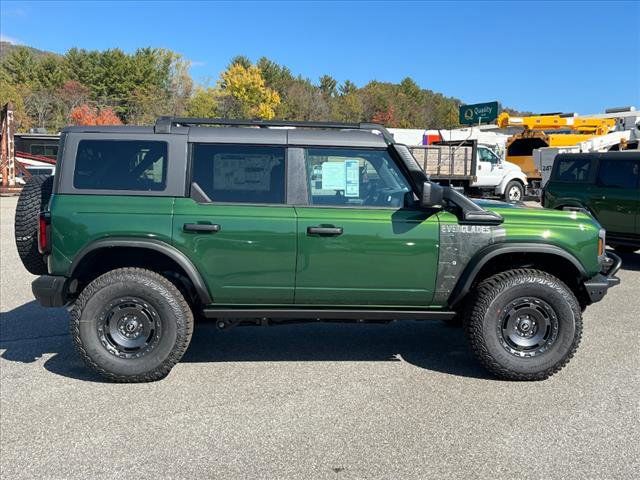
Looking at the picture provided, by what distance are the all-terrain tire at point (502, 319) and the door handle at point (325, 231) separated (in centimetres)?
125

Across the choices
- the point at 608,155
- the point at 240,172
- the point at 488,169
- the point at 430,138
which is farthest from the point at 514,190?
the point at 240,172

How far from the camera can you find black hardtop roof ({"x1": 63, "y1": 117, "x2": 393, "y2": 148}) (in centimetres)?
427

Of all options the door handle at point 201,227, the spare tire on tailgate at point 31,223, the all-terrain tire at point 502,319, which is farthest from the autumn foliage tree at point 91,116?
the all-terrain tire at point 502,319

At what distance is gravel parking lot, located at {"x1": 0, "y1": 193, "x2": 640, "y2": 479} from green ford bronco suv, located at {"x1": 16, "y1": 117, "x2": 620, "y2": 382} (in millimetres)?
350

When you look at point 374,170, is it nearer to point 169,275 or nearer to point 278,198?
point 278,198

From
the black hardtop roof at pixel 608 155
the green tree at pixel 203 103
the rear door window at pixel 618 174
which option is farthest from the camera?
the green tree at pixel 203 103

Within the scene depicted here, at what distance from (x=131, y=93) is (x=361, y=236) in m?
60.1

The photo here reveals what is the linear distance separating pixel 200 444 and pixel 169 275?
61.4 inches

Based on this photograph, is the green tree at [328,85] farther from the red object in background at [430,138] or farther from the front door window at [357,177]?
the front door window at [357,177]

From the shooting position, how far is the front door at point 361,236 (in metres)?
4.16

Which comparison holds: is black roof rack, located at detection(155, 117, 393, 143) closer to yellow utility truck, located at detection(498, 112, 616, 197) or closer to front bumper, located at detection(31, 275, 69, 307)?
front bumper, located at detection(31, 275, 69, 307)

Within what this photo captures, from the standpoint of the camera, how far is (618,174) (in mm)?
9141

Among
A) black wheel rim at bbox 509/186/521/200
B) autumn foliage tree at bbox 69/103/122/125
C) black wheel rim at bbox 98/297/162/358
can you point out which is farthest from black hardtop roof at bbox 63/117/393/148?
autumn foliage tree at bbox 69/103/122/125

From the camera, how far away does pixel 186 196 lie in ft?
13.8
